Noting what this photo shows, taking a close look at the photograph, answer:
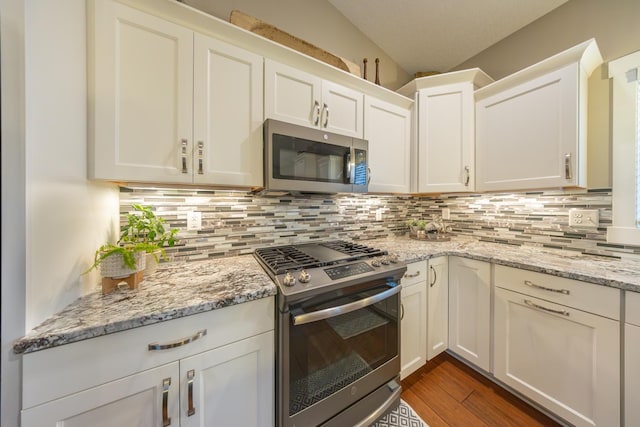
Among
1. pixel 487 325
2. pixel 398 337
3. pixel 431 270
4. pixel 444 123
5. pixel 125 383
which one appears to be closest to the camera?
pixel 125 383

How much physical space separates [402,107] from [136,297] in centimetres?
216

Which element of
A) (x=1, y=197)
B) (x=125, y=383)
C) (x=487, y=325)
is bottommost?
(x=487, y=325)

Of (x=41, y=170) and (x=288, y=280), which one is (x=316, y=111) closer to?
(x=288, y=280)

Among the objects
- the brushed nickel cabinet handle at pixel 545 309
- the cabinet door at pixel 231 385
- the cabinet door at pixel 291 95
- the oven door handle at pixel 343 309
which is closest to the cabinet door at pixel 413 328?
the oven door handle at pixel 343 309

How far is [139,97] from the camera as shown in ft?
3.10

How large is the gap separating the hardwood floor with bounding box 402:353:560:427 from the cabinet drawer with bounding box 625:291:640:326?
0.77 meters

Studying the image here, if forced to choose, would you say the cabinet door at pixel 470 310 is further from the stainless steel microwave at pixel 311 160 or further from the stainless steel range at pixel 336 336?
the stainless steel microwave at pixel 311 160

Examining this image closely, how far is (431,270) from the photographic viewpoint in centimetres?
154

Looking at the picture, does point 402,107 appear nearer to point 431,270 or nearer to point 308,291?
point 431,270

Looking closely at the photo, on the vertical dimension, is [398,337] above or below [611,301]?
below

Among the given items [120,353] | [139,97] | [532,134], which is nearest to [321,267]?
[120,353]

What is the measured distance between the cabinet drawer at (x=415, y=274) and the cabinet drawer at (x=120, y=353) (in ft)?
3.25

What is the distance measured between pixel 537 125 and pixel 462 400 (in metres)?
1.90

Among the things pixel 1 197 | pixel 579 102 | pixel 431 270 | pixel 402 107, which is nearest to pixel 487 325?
pixel 431 270
